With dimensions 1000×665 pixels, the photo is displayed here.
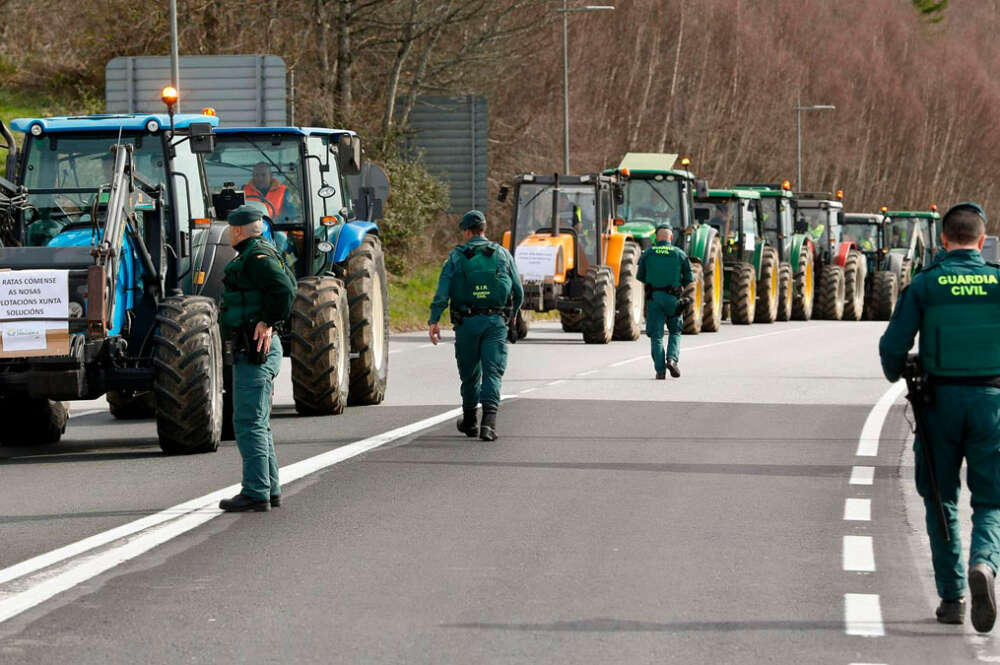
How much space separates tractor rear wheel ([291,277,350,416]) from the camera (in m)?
15.7

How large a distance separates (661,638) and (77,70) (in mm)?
42505

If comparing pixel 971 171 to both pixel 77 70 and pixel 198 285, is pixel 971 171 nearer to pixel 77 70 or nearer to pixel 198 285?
pixel 77 70

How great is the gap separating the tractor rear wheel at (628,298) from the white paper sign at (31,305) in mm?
17769

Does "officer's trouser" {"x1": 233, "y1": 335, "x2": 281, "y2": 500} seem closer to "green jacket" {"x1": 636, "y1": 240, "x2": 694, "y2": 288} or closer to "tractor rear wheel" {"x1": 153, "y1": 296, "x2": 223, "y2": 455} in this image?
"tractor rear wheel" {"x1": 153, "y1": 296, "x2": 223, "y2": 455}

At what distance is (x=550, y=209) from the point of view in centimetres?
3039

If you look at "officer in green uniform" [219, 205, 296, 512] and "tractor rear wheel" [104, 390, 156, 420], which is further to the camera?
"tractor rear wheel" [104, 390, 156, 420]

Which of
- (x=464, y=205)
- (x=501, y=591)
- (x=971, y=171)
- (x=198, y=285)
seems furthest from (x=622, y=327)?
(x=971, y=171)

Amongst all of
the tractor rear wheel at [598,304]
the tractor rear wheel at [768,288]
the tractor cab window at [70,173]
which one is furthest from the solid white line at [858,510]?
the tractor rear wheel at [768,288]

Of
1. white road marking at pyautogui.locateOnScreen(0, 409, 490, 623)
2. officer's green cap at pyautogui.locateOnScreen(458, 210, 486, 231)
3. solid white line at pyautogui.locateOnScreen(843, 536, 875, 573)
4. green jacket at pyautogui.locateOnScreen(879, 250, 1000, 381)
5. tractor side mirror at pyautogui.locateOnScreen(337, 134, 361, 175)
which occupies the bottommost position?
solid white line at pyautogui.locateOnScreen(843, 536, 875, 573)

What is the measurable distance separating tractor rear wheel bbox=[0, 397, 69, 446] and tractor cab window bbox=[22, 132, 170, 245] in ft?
4.77

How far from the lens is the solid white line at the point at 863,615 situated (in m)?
7.53

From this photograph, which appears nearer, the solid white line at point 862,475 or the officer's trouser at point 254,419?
the officer's trouser at point 254,419

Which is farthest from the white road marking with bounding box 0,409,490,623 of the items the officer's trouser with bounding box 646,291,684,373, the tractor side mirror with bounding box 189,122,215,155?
the officer's trouser with bounding box 646,291,684,373

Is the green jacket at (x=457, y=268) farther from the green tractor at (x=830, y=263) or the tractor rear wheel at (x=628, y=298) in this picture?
the green tractor at (x=830, y=263)
